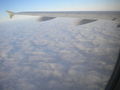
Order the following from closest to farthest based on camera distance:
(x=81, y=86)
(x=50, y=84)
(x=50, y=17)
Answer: (x=50, y=17), (x=81, y=86), (x=50, y=84)

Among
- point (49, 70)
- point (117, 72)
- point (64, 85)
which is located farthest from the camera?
point (49, 70)

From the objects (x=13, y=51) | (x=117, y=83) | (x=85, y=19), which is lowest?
(x=13, y=51)

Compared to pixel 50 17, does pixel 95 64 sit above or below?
below

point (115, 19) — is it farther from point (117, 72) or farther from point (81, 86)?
point (81, 86)

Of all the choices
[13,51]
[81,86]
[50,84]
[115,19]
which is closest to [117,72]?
[115,19]

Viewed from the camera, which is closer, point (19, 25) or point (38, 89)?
point (38, 89)

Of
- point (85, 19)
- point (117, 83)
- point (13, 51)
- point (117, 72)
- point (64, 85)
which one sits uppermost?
point (85, 19)

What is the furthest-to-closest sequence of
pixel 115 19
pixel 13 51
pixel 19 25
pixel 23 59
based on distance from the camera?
pixel 19 25
pixel 13 51
pixel 23 59
pixel 115 19

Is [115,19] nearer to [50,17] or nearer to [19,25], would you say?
[50,17]

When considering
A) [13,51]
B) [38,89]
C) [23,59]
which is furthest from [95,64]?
[13,51]
